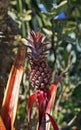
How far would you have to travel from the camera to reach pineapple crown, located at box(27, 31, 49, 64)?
4.22 feet

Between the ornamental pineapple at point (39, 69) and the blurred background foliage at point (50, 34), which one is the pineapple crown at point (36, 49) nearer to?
the ornamental pineapple at point (39, 69)

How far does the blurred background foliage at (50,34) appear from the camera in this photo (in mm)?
2039

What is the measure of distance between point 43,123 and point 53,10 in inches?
31.3

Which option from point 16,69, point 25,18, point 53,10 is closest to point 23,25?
point 25,18

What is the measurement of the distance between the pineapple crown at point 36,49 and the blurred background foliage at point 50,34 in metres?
0.23

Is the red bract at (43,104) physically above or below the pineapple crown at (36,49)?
below

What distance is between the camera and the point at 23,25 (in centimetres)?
251

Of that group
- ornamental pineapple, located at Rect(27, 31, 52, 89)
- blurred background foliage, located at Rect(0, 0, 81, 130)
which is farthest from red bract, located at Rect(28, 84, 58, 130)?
blurred background foliage, located at Rect(0, 0, 81, 130)

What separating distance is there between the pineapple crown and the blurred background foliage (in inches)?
9.0

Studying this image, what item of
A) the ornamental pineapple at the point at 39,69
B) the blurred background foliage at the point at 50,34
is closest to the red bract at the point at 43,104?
the ornamental pineapple at the point at 39,69

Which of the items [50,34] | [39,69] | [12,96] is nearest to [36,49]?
[39,69]

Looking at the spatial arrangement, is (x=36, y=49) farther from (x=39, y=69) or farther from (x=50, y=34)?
(x=50, y=34)

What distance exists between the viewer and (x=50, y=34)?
8.00 ft

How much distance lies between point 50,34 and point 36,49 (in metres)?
1.14
